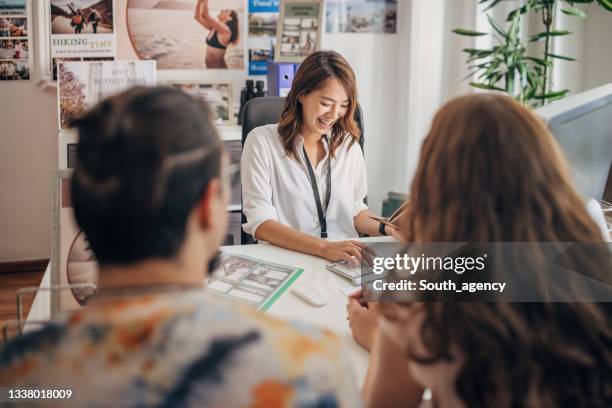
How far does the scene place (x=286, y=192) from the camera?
2229mm

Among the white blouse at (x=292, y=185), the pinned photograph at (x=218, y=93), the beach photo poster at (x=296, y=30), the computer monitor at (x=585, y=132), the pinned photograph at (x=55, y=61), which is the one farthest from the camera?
the pinned photograph at (x=218, y=93)

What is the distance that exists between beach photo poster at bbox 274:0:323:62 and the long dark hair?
0.35 m

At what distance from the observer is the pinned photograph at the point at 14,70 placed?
3.47 m

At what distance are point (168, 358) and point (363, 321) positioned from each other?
0.74 metres

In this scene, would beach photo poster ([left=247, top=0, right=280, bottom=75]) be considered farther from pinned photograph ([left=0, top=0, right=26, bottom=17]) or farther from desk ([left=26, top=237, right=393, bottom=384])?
desk ([left=26, top=237, right=393, bottom=384])

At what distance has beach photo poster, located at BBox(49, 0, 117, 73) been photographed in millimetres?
3434

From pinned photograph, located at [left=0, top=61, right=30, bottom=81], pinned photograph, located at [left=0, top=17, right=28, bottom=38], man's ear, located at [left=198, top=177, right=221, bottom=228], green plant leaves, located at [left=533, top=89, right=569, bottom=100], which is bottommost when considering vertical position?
man's ear, located at [left=198, top=177, right=221, bottom=228]

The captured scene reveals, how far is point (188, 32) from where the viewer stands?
11.7ft

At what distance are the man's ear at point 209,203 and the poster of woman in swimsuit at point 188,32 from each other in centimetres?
297

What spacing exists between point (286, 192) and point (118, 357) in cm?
160

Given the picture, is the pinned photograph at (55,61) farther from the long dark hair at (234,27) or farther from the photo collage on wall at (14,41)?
the long dark hair at (234,27)

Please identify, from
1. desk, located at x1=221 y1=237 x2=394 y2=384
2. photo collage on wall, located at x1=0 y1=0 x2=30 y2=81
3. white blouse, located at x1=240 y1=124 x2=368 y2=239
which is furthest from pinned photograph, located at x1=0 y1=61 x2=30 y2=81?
desk, located at x1=221 y1=237 x2=394 y2=384

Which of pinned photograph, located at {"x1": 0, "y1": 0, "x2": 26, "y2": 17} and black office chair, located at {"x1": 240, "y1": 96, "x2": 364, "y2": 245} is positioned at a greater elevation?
pinned photograph, located at {"x1": 0, "y1": 0, "x2": 26, "y2": 17}

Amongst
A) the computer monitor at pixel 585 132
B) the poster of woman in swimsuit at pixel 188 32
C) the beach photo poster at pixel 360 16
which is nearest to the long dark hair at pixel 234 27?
the poster of woman in swimsuit at pixel 188 32
